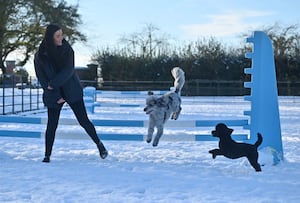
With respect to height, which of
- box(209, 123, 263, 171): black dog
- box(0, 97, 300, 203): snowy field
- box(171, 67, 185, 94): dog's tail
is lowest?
box(0, 97, 300, 203): snowy field

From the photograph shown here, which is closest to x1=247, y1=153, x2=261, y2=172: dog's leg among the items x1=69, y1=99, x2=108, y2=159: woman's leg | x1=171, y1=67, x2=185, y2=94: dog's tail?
x1=69, y1=99, x2=108, y2=159: woman's leg

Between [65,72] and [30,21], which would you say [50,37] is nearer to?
[65,72]

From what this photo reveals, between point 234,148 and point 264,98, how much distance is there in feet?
3.54

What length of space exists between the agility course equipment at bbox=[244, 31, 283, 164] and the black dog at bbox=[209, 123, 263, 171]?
700mm

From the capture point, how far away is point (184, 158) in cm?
599

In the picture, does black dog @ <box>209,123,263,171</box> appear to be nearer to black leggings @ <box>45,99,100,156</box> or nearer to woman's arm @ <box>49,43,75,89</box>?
black leggings @ <box>45,99,100,156</box>

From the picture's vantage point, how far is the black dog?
4.97 metres

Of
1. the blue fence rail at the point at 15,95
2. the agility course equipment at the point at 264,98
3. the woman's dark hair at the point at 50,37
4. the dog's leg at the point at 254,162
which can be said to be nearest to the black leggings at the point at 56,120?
the woman's dark hair at the point at 50,37

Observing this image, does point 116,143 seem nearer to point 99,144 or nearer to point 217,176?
point 99,144

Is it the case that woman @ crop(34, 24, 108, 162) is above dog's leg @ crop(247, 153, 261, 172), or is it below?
above

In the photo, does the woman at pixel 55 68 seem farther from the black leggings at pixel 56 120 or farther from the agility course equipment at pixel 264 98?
the agility course equipment at pixel 264 98

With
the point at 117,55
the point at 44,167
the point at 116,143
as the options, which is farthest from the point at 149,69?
the point at 44,167

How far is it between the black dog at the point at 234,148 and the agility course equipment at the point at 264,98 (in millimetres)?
700

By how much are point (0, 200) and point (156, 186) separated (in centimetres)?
137
